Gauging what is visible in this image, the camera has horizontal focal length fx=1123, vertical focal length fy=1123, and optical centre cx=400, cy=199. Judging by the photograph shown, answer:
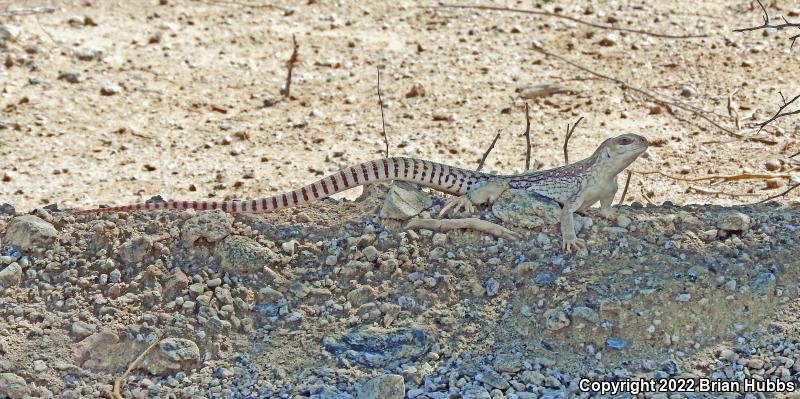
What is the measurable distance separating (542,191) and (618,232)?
714mm

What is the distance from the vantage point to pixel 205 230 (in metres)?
8.03

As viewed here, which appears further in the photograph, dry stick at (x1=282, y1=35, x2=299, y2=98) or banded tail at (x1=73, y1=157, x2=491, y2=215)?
dry stick at (x1=282, y1=35, x2=299, y2=98)

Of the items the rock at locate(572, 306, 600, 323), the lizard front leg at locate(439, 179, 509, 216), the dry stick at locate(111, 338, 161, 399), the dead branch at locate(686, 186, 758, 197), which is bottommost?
the dry stick at locate(111, 338, 161, 399)

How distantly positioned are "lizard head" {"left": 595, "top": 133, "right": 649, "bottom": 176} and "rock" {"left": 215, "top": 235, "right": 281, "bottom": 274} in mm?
2503

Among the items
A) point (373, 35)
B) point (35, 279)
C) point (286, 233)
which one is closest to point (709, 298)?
point (286, 233)

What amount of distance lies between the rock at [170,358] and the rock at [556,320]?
2274 millimetres

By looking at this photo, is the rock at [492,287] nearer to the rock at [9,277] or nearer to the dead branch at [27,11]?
the rock at [9,277]

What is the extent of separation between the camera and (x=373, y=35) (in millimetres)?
14562

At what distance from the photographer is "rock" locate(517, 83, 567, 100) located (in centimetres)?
1289

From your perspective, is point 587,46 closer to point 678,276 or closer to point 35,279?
point 678,276

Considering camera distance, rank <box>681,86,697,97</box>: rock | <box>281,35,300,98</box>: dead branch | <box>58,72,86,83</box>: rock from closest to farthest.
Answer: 1. <box>681,86,697,97</box>: rock
2. <box>281,35,300,98</box>: dead branch
3. <box>58,72,86,83</box>: rock

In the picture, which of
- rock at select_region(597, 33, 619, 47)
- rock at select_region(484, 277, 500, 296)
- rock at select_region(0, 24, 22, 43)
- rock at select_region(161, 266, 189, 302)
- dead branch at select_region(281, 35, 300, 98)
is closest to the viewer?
rock at select_region(484, 277, 500, 296)

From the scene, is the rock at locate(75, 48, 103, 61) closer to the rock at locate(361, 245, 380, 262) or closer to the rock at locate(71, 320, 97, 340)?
the rock at locate(71, 320, 97, 340)

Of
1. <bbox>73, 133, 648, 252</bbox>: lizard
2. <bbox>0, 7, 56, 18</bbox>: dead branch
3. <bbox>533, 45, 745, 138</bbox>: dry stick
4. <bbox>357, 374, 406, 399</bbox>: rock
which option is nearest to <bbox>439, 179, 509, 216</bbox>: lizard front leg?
<bbox>73, 133, 648, 252</bbox>: lizard
